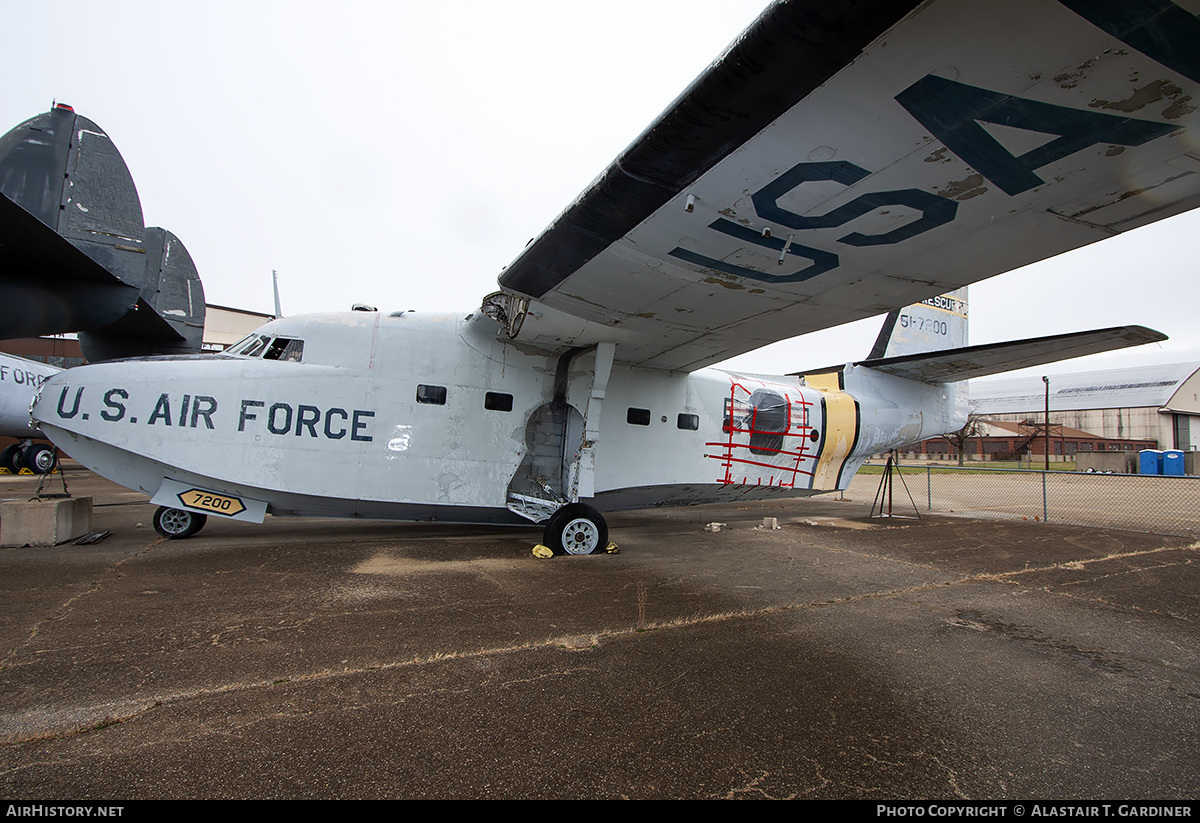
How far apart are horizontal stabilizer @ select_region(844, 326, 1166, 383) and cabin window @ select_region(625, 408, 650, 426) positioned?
15.2ft

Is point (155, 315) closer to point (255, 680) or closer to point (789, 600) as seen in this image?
point (255, 680)

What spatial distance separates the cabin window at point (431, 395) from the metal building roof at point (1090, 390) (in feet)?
209

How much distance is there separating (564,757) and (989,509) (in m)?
14.2

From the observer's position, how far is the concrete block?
600 centimetres

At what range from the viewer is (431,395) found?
697 centimetres

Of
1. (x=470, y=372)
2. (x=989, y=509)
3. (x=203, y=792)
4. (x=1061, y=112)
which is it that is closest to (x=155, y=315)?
(x=470, y=372)

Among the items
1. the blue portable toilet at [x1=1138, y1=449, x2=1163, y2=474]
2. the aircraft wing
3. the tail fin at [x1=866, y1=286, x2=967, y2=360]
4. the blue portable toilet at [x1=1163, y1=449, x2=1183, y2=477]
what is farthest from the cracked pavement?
the blue portable toilet at [x1=1138, y1=449, x2=1163, y2=474]

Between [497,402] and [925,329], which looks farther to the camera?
[925,329]

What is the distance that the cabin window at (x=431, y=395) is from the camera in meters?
6.93

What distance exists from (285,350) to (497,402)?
9.08 ft

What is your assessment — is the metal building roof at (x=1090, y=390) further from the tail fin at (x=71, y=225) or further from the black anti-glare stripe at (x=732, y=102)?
the tail fin at (x=71, y=225)

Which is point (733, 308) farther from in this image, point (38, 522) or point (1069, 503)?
point (1069, 503)

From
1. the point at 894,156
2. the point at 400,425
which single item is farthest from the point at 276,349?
the point at 894,156

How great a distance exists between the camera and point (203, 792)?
6.06ft
